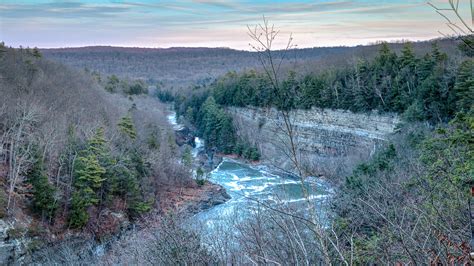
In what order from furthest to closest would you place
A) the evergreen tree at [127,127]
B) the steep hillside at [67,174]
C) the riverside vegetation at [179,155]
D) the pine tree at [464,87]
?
the evergreen tree at [127,127]
the pine tree at [464,87]
the steep hillside at [67,174]
the riverside vegetation at [179,155]

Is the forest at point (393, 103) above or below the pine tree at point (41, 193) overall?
above

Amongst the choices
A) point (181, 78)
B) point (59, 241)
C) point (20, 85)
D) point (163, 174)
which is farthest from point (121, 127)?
point (181, 78)

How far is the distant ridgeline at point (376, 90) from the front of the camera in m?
31.5

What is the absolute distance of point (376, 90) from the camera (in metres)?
38.2

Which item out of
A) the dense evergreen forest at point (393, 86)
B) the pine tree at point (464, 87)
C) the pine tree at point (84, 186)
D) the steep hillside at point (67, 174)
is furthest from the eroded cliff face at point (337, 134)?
the pine tree at point (84, 186)

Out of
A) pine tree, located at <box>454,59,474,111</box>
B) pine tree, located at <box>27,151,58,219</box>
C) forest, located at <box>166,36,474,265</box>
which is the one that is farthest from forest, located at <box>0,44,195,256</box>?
pine tree, located at <box>454,59,474,111</box>

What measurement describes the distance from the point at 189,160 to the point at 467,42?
31582 mm

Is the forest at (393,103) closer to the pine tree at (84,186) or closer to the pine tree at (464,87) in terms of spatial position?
the pine tree at (464,87)

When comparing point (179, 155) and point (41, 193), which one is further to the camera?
point (179, 155)

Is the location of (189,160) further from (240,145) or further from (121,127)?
(240,145)

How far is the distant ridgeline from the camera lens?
3148cm

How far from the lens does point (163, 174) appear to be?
31.7 metres

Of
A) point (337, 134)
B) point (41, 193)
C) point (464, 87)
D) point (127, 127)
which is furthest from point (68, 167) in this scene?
point (337, 134)

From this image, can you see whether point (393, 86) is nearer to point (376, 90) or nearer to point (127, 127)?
point (376, 90)
